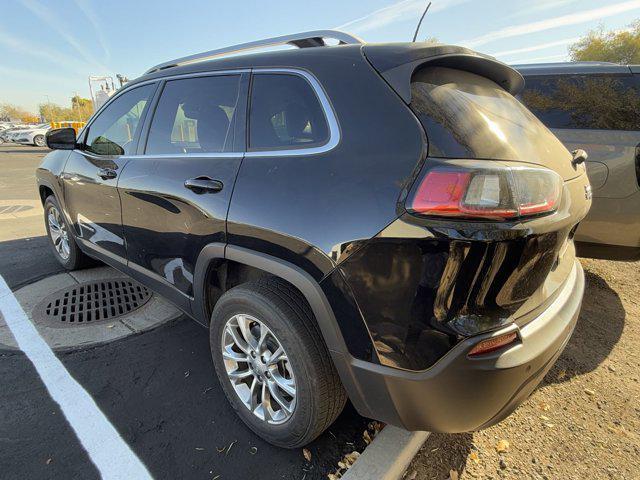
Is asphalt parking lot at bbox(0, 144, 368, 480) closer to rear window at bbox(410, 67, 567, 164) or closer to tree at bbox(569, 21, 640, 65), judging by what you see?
rear window at bbox(410, 67, 567, 164)

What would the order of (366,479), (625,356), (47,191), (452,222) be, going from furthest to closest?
(47,191) < (625,356) < (366,479) < (452,222)

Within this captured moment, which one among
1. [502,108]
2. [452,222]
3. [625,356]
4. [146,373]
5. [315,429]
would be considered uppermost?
[502,108]

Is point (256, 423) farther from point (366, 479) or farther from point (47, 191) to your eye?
point (47, 191)

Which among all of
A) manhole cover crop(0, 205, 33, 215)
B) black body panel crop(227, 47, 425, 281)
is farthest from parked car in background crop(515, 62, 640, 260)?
manhole cover crop(0, 205, 33, 215)

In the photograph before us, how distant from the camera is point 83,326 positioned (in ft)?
9.98

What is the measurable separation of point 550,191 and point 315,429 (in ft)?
4.68

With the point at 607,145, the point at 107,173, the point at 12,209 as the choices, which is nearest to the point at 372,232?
the point at 107,173

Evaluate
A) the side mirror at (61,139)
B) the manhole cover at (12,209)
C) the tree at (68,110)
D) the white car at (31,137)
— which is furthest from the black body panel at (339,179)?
the tree at (68,110)

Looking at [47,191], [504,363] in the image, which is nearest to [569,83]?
[504,363]

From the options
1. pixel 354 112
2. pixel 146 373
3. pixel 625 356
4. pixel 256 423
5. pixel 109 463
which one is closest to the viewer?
pixel 354 112

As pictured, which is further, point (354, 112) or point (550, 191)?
point (354, 112)

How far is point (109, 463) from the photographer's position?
1.86m

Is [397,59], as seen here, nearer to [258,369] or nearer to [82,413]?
[258,369]

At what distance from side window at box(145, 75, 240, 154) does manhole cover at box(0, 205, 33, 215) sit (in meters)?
6.05
